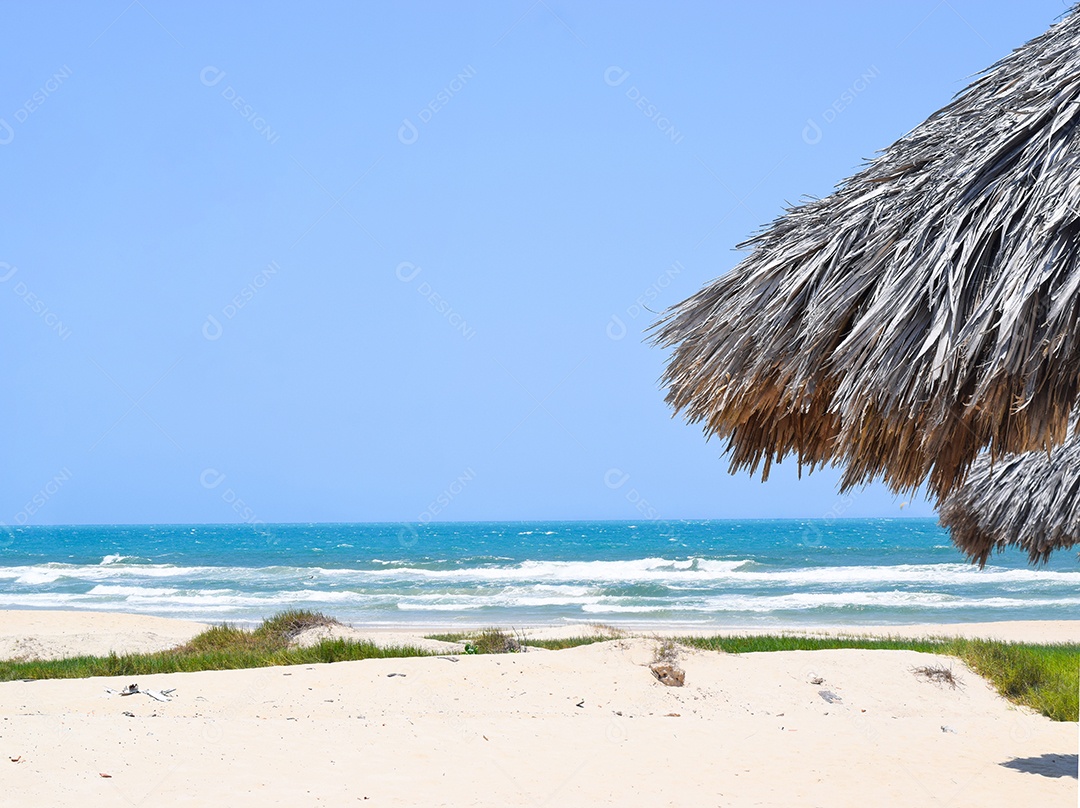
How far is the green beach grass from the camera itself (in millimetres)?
9625

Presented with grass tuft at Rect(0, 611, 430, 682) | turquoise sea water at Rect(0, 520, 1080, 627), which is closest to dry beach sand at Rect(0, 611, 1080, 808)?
grass tuft at Rect(0, 611, 430, 682)

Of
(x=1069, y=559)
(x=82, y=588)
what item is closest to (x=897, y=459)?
(x=82, y=588)

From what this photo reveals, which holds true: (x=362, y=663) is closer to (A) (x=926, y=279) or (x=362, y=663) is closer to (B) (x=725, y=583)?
(A) (x=926, y=279)

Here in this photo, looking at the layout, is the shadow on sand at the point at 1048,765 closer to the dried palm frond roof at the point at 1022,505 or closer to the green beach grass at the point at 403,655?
the green beach grass at the point at 403,655

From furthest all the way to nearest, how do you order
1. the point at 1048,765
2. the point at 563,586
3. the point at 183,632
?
the point at 563,586
the point at 183,632
the point at 1048,765

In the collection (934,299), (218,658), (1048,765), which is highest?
(934,299)

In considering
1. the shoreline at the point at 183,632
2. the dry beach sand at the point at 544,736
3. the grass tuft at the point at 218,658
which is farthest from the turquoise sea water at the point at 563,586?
the dry beach sand at the point at 544,736

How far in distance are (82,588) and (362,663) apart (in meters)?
29.6

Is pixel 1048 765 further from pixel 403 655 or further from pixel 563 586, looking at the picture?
pixel 563 586

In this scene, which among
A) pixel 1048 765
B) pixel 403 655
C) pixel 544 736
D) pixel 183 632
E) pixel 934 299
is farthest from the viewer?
pixel 183 632

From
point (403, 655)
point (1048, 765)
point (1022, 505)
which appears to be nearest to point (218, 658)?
point (403, 655)

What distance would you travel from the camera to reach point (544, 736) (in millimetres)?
7285

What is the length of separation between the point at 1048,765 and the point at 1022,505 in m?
3.01

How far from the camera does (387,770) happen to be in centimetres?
612
